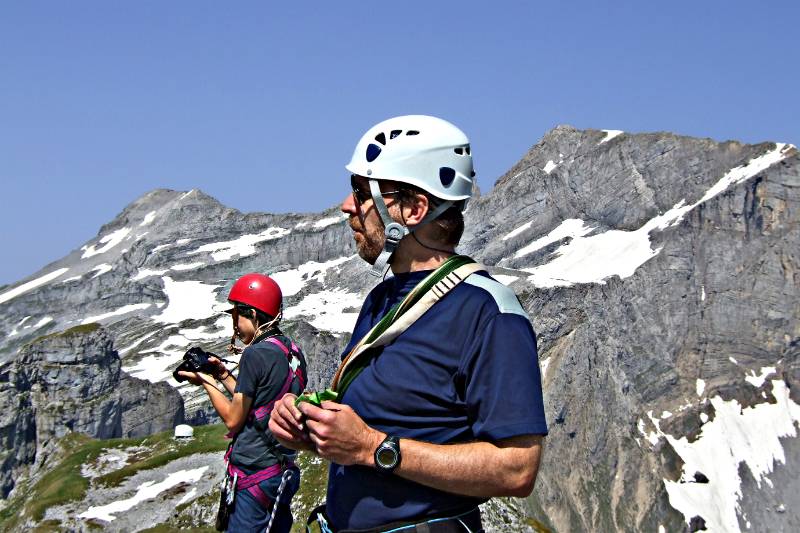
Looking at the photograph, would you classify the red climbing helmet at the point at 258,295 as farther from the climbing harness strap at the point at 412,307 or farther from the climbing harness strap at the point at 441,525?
the climbing harness strap at the point at 441,525

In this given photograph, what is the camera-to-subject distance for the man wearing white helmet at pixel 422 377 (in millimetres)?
5707

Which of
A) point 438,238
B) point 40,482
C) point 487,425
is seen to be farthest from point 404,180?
point 40,482

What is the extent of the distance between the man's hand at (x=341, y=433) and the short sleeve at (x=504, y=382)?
25.9 inches

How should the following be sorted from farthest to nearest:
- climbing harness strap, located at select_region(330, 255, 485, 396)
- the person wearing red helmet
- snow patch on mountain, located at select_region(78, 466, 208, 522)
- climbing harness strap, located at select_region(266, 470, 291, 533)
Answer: snow patch on mountain, located at select_region(78, 466, 208, 522) → climbing harness strap, located at select_region(266, 470, 291, 533) → the person wearing red helmet → climbing harness strap, located at select_region(330, 255, 485, 396)

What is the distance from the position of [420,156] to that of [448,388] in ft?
5.24

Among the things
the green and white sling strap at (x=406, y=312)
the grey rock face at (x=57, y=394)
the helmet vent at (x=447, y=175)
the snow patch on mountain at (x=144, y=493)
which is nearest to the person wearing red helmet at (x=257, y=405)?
the green and white sling strap at (x=406, y=312)

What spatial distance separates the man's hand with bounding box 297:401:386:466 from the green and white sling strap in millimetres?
203

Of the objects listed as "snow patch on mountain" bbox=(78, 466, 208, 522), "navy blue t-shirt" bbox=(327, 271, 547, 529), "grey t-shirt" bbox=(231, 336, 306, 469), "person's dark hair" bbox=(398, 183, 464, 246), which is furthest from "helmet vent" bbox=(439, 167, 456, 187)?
"snow patch on mountain" bbox=(78, 466, 208, 522)

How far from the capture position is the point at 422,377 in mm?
5973

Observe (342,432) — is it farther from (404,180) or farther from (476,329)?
(404,180)

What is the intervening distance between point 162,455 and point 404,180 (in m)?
34.7

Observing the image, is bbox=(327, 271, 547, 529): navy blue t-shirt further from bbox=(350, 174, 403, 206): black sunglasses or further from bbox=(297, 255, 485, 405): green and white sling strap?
bbox=(350, 174, 403, 206): black sunglasses

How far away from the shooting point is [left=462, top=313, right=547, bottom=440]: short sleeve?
5.64 m

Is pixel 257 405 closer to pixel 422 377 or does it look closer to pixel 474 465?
pixel 422 377
